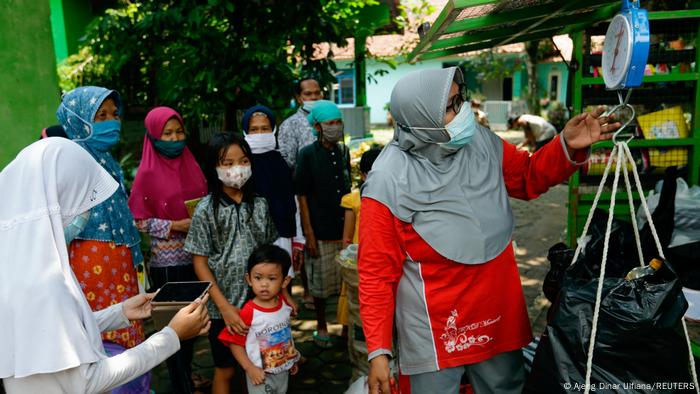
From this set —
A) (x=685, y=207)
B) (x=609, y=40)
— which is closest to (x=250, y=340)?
(x=609, y=40)

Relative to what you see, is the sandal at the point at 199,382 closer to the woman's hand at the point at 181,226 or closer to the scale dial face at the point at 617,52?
the woman's hand at the point at 181,226

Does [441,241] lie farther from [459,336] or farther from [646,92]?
[646,92]

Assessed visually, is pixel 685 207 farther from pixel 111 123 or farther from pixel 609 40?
pixel 111 123

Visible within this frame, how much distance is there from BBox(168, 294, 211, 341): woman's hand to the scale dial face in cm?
175

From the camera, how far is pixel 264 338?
9.18 feet

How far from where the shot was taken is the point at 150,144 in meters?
3.23

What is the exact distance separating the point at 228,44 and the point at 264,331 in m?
3.46

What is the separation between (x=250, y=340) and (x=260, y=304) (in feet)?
0.64

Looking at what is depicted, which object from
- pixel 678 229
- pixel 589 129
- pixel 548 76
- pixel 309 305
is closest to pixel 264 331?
pixel 589 129

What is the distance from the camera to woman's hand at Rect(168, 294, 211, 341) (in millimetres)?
1919

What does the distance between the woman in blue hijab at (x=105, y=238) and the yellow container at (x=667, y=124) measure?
3.28 m

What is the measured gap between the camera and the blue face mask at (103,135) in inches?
113

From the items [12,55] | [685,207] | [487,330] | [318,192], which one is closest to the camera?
[487,330]

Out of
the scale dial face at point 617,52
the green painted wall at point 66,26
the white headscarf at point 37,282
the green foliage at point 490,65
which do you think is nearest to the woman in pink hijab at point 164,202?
the white headscarf at point 37,282
